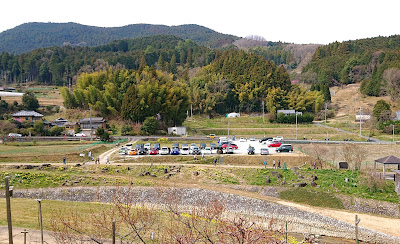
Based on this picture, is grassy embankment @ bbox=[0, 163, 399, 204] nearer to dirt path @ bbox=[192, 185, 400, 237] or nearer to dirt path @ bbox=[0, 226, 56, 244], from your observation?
dirt path @ bbox=[192, 185, 400, 237]

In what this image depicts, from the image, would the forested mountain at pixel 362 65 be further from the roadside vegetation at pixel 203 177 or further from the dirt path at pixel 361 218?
the dirt path at pixel 361 218

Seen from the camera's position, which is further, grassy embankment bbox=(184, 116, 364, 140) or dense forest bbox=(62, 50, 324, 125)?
dense forest bbox=(62, 50, 324, 125)

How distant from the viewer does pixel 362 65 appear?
4619 inches

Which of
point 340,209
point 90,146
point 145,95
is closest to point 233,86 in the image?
point 145,95

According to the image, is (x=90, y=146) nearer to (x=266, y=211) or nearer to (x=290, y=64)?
(x=266, y=211)

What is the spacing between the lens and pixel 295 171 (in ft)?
113

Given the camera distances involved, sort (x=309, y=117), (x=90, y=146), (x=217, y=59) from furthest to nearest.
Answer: (x=217, y=59), (x=309, y=117), (x=90, y=146)

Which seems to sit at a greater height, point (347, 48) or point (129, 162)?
point (347, 48)

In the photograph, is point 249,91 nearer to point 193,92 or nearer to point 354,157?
point 193,92

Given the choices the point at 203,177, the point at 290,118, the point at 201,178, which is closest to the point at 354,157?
the point at 203,177

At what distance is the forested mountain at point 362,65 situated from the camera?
3632 inches

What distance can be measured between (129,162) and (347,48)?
112 meters

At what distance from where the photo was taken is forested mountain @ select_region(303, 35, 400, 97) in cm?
9225

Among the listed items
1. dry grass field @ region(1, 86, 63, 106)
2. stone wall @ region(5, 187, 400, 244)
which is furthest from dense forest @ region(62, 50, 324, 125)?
stone wall @ region(5, 187, 400, 244)
